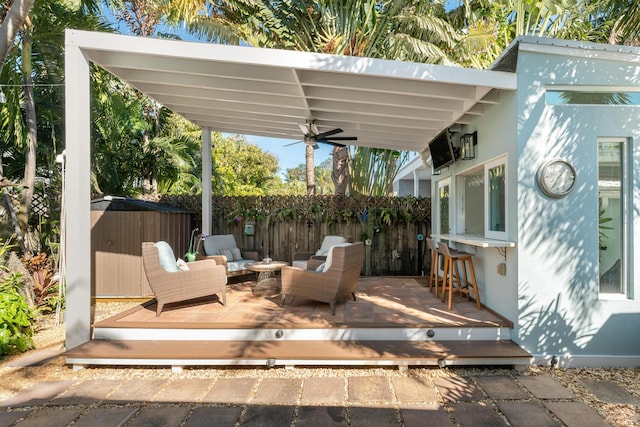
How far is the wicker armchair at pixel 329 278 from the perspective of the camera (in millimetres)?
4641

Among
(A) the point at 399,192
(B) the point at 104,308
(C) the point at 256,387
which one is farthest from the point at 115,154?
(A) the point at 399,192

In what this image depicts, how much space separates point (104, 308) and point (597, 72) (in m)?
7.96

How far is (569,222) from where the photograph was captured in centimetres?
392

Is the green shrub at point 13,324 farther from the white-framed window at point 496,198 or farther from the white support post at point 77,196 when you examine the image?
the white-framed window at point 496,198

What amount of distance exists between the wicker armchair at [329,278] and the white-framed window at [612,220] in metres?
3.00

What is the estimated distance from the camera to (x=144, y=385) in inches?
134

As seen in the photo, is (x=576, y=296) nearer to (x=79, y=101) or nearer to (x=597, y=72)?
(x=597, y=72)

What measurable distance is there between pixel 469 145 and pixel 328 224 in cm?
396

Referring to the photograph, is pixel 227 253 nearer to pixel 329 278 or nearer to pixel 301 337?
pixel 329 278

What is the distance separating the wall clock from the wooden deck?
169 centimetres

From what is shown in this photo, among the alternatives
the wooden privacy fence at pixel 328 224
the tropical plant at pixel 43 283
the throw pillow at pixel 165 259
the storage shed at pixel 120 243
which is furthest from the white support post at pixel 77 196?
the wooden privacy fence at pixel 328 224

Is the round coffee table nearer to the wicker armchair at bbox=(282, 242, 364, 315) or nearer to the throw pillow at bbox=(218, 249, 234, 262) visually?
the wicker armchair at bbox=(282, 242, 364, 315)

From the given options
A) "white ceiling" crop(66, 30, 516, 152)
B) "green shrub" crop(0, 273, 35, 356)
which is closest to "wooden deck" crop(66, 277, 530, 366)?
"green shrub" crop(0, 273, 35, 356)

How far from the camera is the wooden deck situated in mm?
3693
